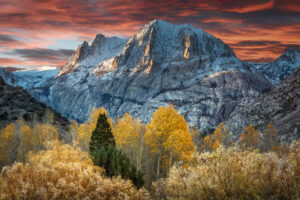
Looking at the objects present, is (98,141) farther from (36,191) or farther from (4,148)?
(4,148)

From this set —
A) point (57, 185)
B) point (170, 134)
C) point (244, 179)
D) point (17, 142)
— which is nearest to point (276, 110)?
point (170, 134)

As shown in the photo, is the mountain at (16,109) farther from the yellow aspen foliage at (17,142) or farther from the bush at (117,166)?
the bush at (117,166)

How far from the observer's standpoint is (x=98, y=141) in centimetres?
3588

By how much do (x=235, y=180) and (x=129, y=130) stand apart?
29.9 m

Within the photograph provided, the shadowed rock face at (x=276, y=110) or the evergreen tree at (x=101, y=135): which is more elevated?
the evergreen tree at (x=101, y=135)

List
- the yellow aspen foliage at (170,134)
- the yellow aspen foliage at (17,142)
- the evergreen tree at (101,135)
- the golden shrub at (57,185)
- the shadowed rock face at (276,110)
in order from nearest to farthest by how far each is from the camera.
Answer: the golden shrub at (57,185) → the yellow aspen foliage at (170,134) → the evergreen tree at (101,135) → the yellow aspen foliage at (17,142) → the shadowed rock face at (276,110)

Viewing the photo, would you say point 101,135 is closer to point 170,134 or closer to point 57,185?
point 170,134

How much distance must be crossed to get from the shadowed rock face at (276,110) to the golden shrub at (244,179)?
421 ft

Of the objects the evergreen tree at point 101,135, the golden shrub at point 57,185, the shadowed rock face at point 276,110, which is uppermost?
the golden shrub at point 57,185

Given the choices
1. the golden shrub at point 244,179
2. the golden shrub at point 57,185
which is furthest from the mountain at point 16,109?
the golden shrub at point 244,179

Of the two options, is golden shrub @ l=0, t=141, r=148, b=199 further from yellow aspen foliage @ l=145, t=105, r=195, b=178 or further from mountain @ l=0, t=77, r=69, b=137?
mountain @ l=0, t=77, r=69, b=137

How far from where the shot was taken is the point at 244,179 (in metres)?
13.2

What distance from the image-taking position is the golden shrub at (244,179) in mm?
12422

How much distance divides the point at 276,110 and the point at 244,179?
566 feet
